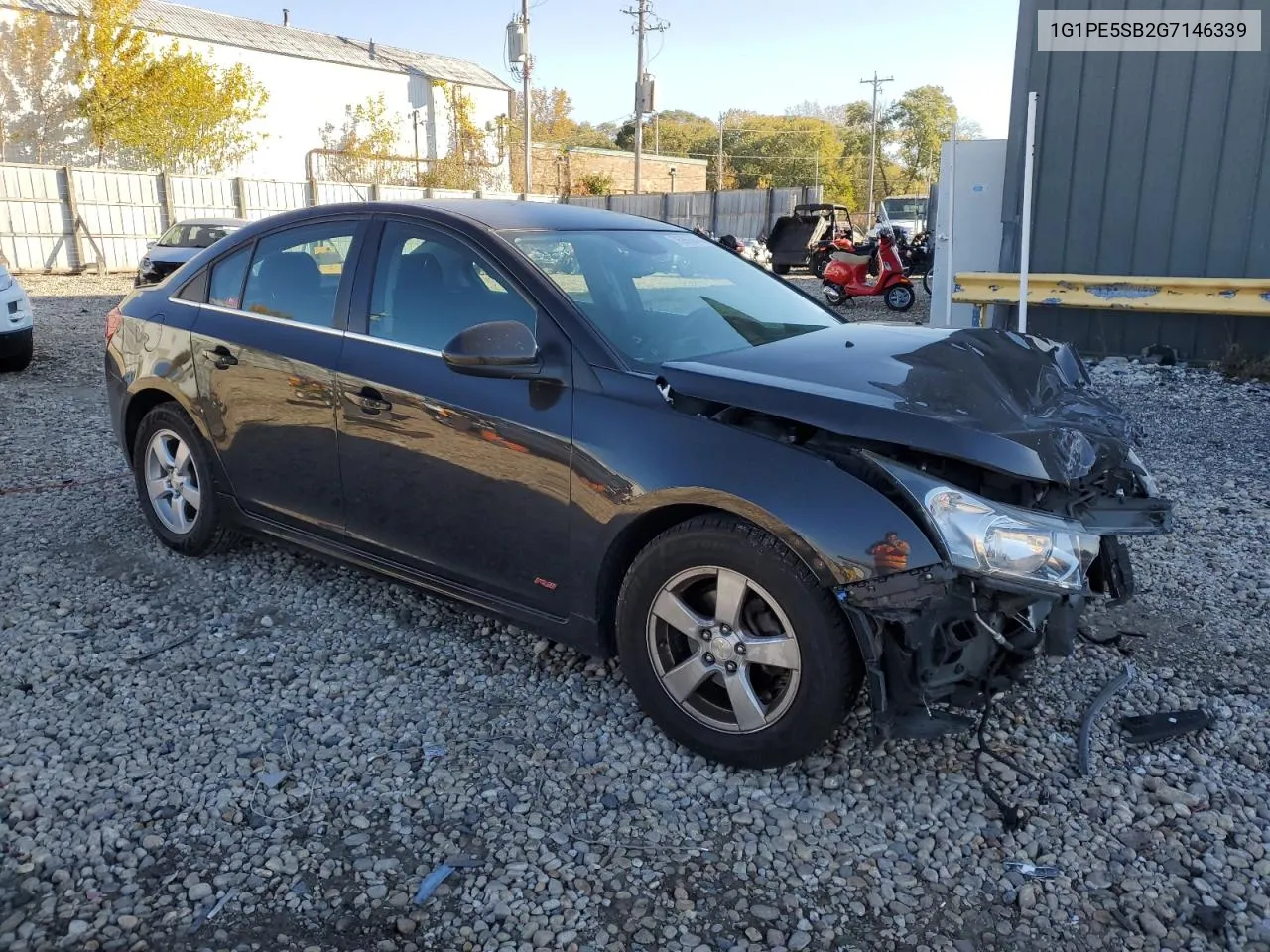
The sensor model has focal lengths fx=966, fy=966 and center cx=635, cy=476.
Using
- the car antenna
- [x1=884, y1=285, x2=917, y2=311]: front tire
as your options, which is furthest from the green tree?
the car antenna

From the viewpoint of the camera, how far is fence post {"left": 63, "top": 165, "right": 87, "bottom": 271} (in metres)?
23.2

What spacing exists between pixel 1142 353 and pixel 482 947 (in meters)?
9.68

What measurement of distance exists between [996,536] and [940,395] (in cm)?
53

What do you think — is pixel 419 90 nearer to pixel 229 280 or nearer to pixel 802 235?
pixel 802 235

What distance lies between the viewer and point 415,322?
362cm

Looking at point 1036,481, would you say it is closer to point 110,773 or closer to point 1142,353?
point 110,773

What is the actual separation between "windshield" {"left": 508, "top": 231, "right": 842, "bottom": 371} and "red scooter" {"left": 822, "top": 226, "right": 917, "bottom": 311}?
1198 cm

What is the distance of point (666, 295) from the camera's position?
3.66m

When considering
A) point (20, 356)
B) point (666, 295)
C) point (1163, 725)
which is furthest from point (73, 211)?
point (1163, 725)

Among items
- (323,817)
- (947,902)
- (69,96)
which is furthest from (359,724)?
(69,96)

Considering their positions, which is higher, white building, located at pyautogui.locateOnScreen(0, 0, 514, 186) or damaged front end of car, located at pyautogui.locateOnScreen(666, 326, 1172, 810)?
white building, located at pyautogui.locateOnScreen(0, 0, 514, 186)

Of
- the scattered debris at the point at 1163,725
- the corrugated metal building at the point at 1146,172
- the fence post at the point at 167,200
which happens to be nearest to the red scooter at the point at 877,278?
the corrugated metal building at the point at 1146,172

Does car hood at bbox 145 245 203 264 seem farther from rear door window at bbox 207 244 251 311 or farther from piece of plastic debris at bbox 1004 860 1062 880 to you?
piece of plastic debris at bbox 1004 860 1062 880

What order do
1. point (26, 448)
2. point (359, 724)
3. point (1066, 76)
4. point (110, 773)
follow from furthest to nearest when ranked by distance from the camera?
point (1066, 76), point (26, 448), point (359, 724), point (110, 773)
